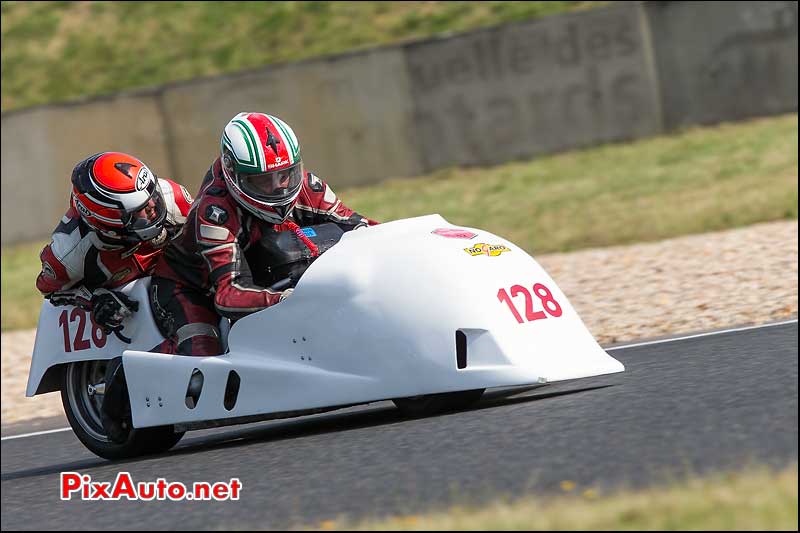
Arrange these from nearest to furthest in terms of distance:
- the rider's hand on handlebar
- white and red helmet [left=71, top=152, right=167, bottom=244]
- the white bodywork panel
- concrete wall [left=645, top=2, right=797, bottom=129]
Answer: the white bodywork panel < the rider's hand on handlebar < white and red helmet [left=71, top=152, right=167, bottom=244] < concrete wall [left=645, top=2, right=797, bottom=129]

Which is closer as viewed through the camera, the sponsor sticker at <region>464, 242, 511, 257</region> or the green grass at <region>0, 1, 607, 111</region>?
the sponsor sticker at <region>464, 242, 511, 257</region>

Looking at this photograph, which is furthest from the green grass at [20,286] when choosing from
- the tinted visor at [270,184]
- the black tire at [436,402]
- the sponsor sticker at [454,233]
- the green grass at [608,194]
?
the sponsor sticker at [454,233]

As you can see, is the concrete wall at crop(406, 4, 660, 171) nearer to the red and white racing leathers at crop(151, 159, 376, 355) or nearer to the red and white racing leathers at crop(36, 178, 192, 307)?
the red and white racing leathers at crop(151, 159, 376, 355)

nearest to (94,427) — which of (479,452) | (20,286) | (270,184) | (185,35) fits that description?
(270,184)

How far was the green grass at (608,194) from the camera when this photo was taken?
13234 mm

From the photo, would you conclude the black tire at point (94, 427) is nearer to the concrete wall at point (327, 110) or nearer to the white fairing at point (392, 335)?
the white fairing at point (392, 335)

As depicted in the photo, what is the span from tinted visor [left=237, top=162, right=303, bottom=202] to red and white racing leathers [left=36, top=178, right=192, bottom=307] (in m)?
0.77

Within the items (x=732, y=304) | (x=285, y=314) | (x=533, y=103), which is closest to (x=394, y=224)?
(x=285, y=314)

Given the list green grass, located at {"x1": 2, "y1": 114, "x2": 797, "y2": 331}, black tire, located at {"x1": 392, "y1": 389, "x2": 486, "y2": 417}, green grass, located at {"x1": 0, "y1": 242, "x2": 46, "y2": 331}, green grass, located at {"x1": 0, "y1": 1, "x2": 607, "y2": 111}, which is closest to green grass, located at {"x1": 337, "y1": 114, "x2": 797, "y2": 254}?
green grass, located at {"x1": 2, "y1": 114, "x2": 797, "y2": 331}

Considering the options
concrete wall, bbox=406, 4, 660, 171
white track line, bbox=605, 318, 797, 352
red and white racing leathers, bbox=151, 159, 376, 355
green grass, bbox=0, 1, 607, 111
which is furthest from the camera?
green grass, bbox=0, 1, 607, 111

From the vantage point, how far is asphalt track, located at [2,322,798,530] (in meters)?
4.74

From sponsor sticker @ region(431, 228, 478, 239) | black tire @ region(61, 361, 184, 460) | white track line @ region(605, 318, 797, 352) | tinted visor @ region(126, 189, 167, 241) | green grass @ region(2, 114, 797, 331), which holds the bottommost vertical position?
green grass @ region(2, 114, 797, 331)

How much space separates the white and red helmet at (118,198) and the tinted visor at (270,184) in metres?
0.57

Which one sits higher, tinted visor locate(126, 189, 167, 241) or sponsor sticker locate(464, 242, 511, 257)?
tinted visor locate(126, 189, 167, 241)
